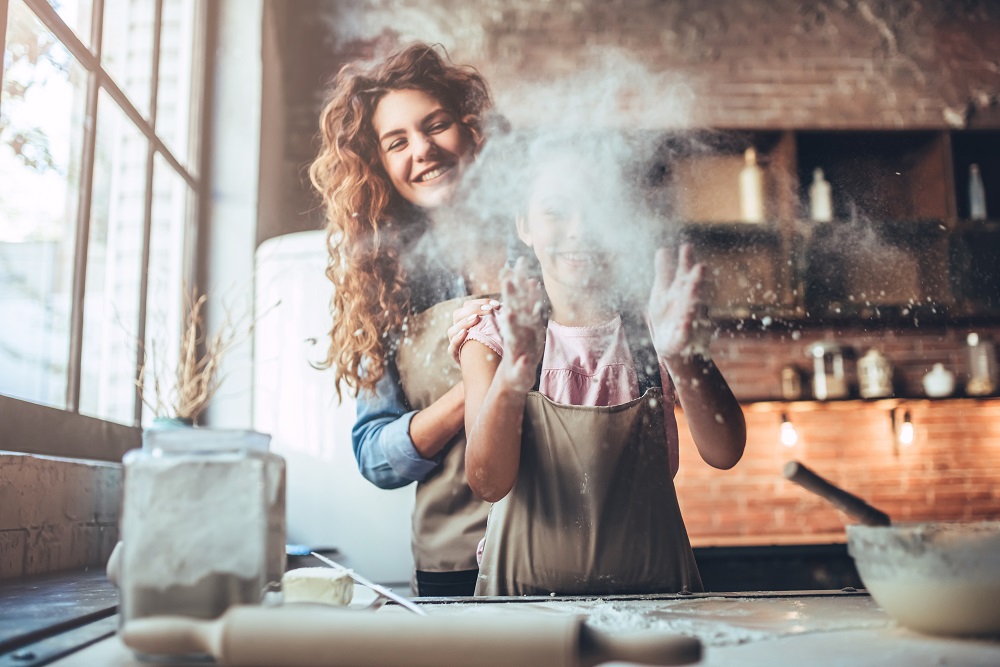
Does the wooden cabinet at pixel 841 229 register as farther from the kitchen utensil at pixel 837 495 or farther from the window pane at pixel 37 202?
the window pane at pixel 37 202

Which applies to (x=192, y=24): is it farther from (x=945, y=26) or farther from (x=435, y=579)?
(x=945, y=26)

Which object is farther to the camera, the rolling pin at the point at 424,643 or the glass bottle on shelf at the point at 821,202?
the glass bottle on shelf at the point at 821,202

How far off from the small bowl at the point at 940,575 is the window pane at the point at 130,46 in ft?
5.37

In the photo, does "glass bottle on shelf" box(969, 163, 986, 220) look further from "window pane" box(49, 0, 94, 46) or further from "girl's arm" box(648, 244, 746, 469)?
"window pane" box(49, 0, 94, 46)

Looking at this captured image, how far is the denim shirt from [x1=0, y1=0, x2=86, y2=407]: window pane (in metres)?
0.56

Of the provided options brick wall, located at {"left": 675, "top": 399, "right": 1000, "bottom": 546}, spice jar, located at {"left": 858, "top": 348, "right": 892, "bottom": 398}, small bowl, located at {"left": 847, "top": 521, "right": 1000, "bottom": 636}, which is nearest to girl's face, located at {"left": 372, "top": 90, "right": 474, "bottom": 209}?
small bowl, located at {"left": 847, "top": 521, "right": 1000, "bottom": 636}

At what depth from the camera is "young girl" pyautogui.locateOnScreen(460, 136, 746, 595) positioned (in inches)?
49.8

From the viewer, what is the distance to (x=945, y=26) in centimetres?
246

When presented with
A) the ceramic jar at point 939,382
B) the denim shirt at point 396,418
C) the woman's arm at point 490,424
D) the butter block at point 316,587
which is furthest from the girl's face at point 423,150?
the ceramic jar at point 939,382

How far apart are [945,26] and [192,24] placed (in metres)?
2.10

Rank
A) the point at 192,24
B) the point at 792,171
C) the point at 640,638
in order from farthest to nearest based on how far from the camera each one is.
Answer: the point at 792,171 → the point at 192,24 → the point at 640,638

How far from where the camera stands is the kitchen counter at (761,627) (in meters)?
0.64

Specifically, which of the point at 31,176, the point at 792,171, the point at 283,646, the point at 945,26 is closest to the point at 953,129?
the point at 945,26

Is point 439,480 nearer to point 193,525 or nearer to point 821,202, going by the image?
point 193,525
